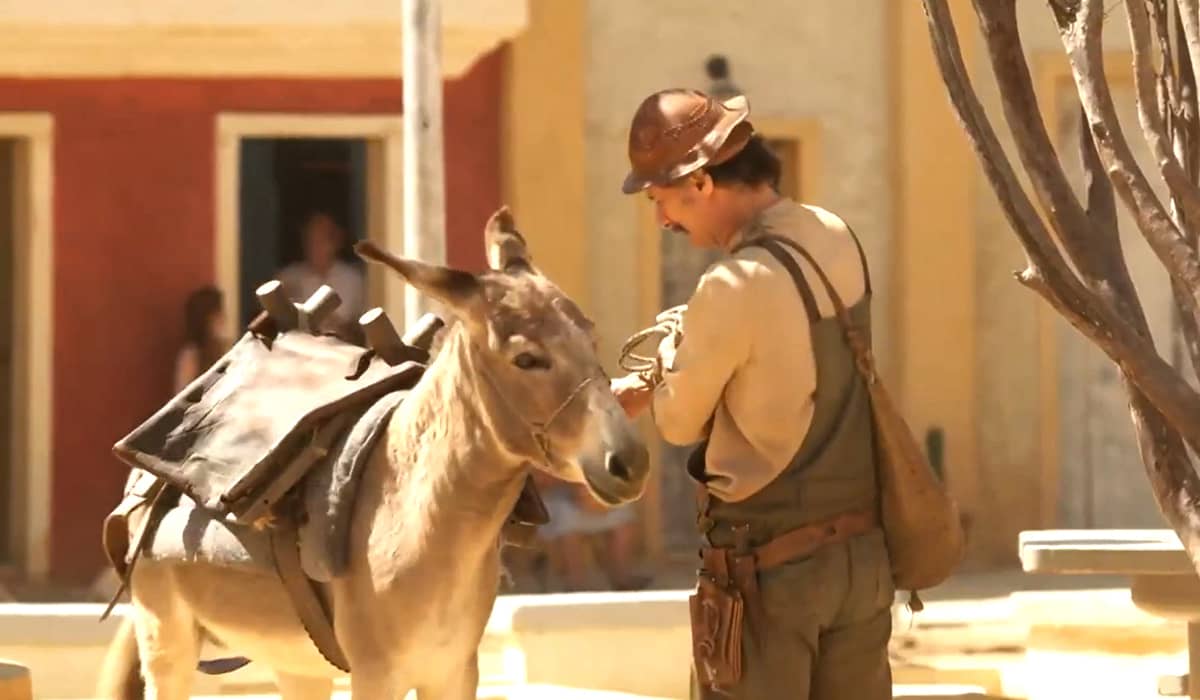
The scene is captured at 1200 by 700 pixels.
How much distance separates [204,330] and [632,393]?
35.2 feet

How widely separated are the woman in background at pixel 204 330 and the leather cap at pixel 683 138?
35.7 feet

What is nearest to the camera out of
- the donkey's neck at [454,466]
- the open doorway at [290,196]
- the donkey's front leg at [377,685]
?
the donkey's neck at [454,466]

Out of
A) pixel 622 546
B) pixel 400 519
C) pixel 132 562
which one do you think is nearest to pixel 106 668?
pixel 132 562

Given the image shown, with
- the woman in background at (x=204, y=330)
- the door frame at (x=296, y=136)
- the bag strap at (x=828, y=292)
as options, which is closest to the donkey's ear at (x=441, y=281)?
the bag strap at (x=828, y=292)

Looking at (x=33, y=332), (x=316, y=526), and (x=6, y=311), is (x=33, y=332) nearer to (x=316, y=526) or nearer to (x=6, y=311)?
(x=6, y=311)

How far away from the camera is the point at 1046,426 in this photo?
61.8 ft

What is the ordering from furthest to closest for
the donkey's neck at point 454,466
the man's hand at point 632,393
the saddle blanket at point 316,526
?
1. the saddle blanket at point 316,526
2. the donkey's neck at point 454,466
3. the man's hand at point 632,393

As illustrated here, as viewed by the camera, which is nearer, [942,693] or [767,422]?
[767,422]

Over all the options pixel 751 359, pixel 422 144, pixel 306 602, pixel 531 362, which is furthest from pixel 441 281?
pixel 422 144

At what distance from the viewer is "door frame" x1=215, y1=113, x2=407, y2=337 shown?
1741 centimetres

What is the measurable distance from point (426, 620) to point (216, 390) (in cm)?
141

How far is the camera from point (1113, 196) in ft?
19.5

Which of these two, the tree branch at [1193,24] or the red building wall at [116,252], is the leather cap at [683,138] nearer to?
the tree branch at [1193,24]

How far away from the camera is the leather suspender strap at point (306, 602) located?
22.5 ft
